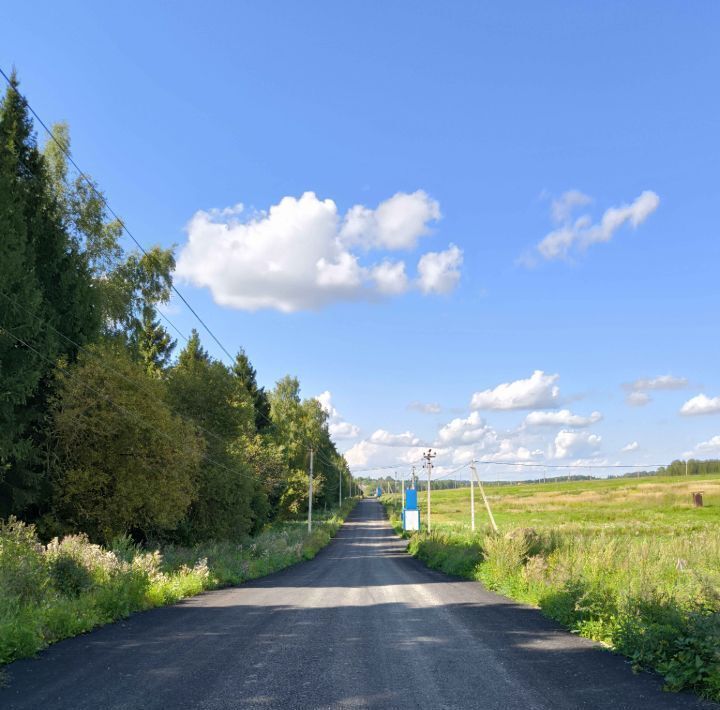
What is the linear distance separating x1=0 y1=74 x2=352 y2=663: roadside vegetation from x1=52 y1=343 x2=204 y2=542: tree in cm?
5

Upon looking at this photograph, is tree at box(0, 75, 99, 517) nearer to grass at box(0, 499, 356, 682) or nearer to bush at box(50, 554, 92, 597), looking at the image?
grass at box(0, 499, 356, 682)

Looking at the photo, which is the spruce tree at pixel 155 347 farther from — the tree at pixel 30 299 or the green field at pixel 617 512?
the green field at pixel 617 512

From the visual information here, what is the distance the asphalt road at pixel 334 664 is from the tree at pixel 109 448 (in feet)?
34.0

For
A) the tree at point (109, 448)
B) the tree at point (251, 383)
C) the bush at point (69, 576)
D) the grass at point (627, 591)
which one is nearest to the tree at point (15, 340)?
the tree at point (109, 448)

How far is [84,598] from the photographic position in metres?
11.2

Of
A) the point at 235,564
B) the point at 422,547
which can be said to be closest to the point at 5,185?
the point at 235,564

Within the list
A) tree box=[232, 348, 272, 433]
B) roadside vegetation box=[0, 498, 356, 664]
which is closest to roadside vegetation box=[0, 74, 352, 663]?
roadside vegetation box=[0, 498, 356, 664]

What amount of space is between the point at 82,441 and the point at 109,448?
3.30 feet

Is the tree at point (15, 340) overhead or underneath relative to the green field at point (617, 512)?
overhead

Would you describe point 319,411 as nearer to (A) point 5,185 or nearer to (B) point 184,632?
(A) point 5,185

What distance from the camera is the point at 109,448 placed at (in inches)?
879

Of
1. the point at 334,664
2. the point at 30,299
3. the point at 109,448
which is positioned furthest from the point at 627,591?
the point at 30,299

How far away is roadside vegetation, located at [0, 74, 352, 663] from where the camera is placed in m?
12.2

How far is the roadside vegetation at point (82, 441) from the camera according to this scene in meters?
12.2
